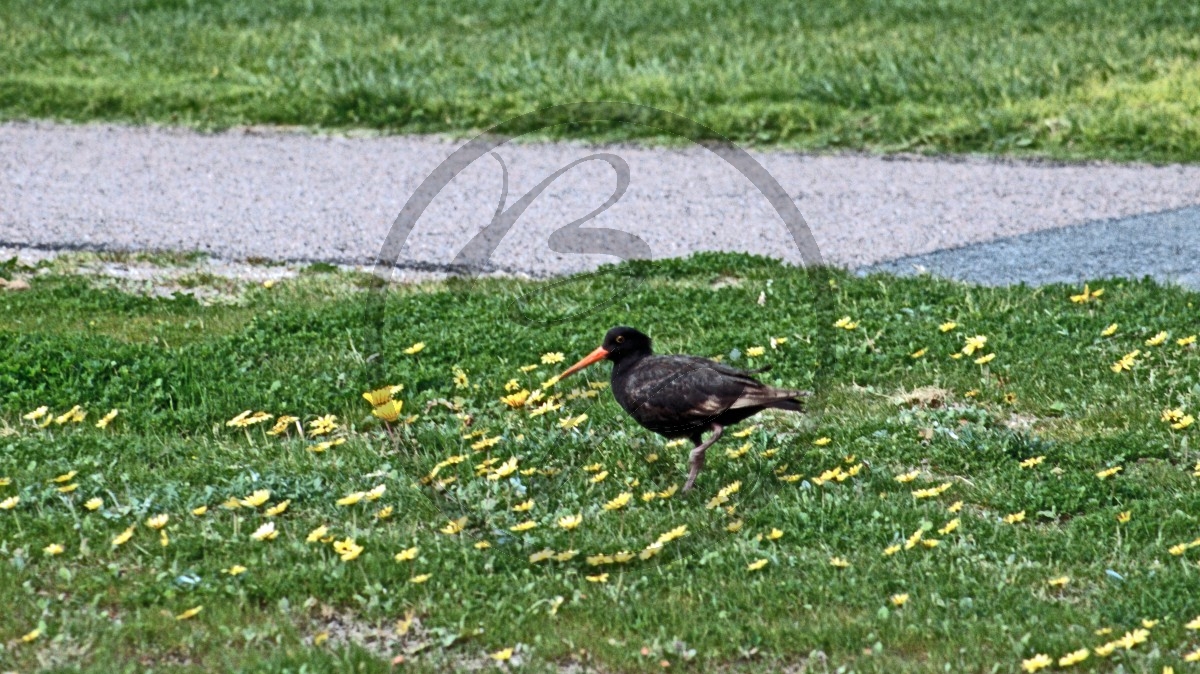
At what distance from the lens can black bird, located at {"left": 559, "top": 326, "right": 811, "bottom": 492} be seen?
17.9 ft

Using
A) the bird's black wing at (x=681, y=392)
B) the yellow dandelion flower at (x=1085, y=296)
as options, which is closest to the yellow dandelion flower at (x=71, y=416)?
the bird's black wing at (x=681, y=392)

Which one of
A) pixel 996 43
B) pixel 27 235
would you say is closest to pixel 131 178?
pixel 27 235

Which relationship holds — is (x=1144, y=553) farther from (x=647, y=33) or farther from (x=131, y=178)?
(x=647, y=33)

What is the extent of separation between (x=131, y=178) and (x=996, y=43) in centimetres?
780

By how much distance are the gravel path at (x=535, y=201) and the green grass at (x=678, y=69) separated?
1.77ft

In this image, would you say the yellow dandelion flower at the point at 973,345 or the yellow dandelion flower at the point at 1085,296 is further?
the yellow dandelion flower at the point at 1085,296

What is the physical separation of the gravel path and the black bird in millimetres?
3284

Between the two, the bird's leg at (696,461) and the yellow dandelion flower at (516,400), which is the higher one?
the bird's leg at (696,461)

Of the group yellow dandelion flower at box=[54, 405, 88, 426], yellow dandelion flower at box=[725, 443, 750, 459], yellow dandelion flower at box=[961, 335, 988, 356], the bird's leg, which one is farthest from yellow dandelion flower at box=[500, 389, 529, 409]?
yellow dandelion flower at box=[961, 335, 988, 356]

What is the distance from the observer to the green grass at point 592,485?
4625 mm

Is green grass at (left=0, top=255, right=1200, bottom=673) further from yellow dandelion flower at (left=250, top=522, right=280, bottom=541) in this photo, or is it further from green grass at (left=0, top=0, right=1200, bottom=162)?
green grass at (left=0, top=0, right=1200, bottom=162)

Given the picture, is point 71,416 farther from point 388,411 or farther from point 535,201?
point 535,201

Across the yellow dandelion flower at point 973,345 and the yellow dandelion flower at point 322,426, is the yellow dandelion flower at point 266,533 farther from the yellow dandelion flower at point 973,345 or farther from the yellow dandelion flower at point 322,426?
the yellow dandelion flower at point 973,345

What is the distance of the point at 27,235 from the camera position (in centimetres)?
982
